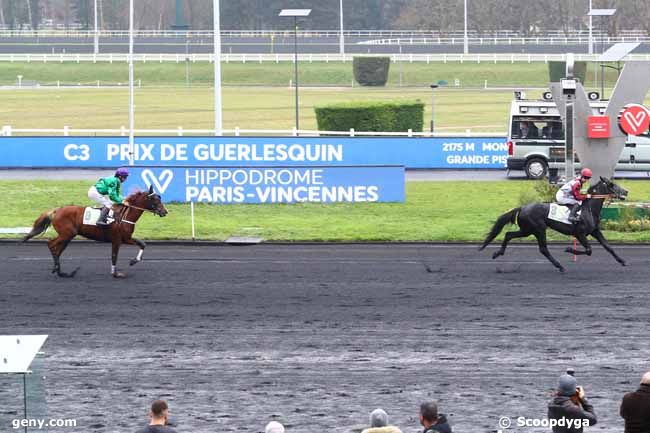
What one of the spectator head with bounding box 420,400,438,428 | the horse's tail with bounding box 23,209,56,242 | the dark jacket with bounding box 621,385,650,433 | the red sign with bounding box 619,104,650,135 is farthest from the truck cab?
the spectator head with bounding box 420,400,438,428

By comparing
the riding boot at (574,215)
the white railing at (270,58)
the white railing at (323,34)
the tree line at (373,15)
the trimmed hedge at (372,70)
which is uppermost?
the tree line at (373,15)

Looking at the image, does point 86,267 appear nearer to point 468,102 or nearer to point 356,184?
point 356,184

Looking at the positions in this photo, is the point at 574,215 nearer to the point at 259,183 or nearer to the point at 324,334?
the point at 324,334

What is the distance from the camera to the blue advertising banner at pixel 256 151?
105ft

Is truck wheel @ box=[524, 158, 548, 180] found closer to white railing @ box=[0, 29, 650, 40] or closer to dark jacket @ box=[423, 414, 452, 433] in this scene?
dark jacket @ box=[423, 414, 452, 433]

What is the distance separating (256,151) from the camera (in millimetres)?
32031

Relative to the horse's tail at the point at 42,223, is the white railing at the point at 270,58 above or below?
above

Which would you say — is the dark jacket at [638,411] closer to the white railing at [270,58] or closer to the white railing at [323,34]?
the white railing at [270,58]

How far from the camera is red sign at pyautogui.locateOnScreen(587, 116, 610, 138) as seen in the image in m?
22.9

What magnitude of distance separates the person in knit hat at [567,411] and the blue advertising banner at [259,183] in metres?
17.5

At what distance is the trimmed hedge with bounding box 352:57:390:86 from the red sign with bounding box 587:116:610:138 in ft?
167

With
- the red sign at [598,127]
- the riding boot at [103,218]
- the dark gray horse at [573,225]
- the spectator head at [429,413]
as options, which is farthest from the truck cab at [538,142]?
the spectator head at [429,413]

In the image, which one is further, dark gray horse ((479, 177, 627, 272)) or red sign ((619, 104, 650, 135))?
red sign ((619, 104, 650, 135))

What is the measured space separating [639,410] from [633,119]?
16.6 m
